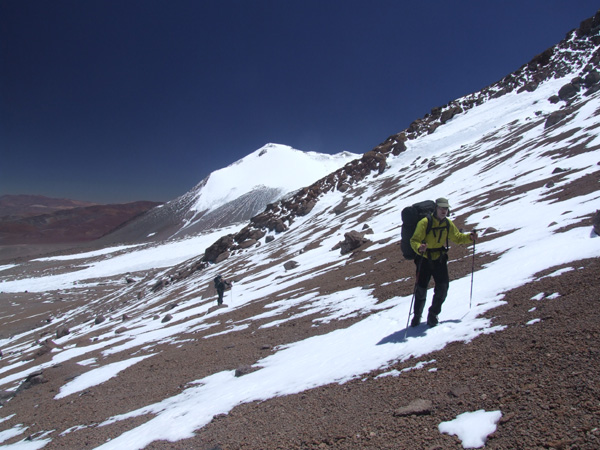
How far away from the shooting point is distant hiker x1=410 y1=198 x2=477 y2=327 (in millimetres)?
6559

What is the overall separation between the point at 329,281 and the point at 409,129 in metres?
73.4

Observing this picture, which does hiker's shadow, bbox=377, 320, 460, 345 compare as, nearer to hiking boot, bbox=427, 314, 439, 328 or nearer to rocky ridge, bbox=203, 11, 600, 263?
hiking boot, bbox=427, 314, 439, 328

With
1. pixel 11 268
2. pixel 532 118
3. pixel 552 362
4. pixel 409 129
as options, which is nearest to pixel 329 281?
pixel 552 362

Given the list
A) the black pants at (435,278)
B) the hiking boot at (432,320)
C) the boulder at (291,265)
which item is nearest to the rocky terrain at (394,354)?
the hiking boot at (432,320)

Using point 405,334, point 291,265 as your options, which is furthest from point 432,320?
point 291,265

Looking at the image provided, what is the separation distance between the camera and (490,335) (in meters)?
5.62

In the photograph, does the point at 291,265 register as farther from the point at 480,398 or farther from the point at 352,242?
the point at 480,398

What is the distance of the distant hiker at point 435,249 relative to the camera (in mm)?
6559

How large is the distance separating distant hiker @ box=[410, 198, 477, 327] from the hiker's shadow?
195 millimetres

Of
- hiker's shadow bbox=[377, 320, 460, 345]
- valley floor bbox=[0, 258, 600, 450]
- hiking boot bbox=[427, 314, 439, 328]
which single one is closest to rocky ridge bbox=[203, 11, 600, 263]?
hiker's shadow bbox=[377, 320, 460, 345]

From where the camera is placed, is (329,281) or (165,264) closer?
(329,281)

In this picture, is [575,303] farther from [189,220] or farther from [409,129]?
[189,220]

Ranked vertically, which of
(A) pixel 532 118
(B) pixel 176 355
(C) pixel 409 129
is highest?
(C) pixel 409 129

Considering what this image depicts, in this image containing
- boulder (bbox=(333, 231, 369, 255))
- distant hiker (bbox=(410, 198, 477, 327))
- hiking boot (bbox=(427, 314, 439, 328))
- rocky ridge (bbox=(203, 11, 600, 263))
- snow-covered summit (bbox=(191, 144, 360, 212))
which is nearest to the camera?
distant hiker (bbox=(410, 198, 477, 327))
